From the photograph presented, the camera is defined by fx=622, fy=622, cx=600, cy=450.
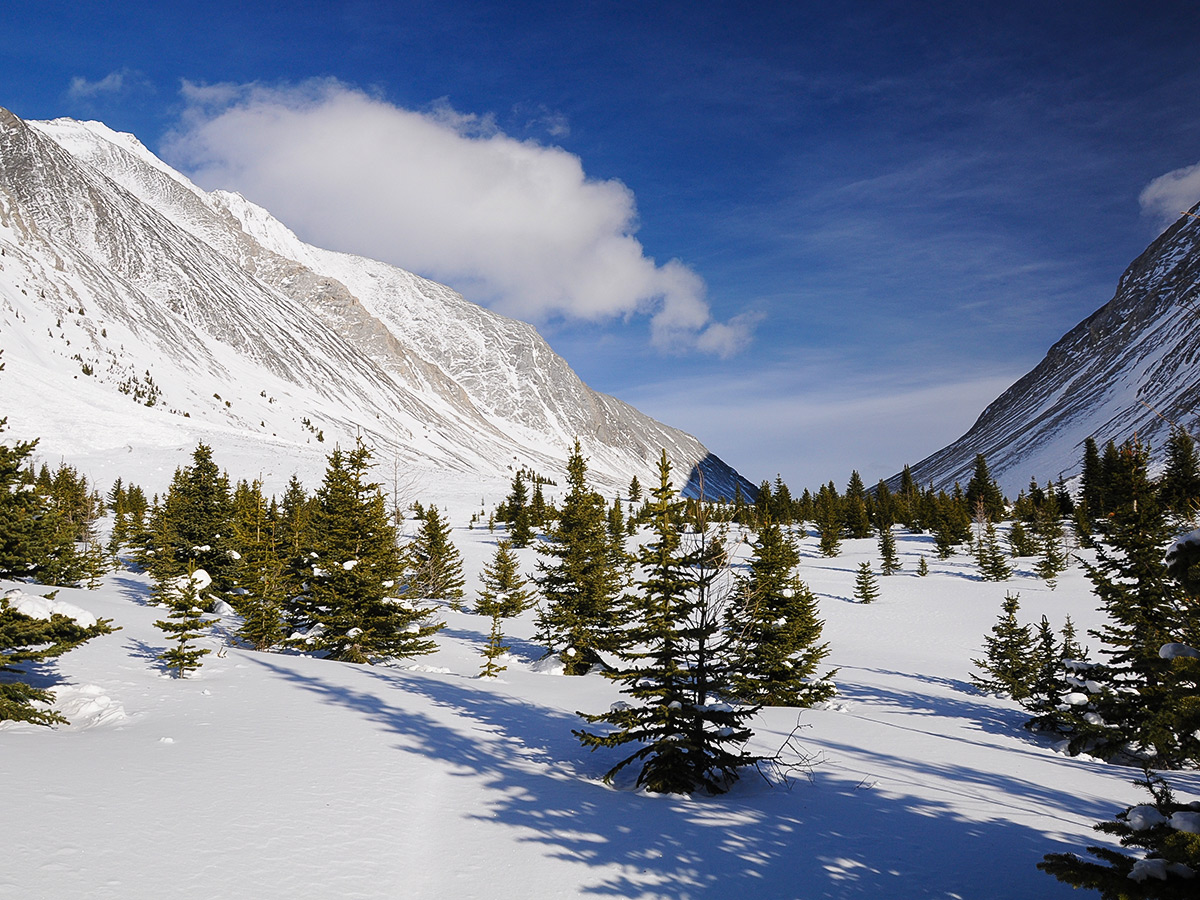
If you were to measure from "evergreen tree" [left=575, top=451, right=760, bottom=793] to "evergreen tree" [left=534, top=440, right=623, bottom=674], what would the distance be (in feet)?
37.7

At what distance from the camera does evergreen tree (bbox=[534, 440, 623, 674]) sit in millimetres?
21438

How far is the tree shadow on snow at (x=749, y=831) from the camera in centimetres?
598

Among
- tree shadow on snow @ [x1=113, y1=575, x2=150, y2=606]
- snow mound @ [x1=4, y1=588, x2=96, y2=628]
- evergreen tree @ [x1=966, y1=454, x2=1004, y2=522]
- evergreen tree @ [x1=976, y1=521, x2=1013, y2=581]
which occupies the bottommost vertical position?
tree shadow on snow @ [x1=113, y1=575, x2=150, y2=606]

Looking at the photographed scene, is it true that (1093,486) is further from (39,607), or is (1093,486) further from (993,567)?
(39,607)

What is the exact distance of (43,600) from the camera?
30.6 ft

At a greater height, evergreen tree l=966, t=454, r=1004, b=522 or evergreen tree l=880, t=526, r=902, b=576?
evergreen tree l=966, t=454, r=1004, b=522

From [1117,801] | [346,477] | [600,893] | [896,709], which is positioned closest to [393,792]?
[600,893]

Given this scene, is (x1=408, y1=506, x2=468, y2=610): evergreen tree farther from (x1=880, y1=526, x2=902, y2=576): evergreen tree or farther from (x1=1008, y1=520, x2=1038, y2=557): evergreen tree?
(x1=1008, y1=520, x2=1038, y2=557): evergreen tree

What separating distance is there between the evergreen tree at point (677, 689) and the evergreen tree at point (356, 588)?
39.9 ft

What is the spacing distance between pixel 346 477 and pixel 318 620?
14.9 feet

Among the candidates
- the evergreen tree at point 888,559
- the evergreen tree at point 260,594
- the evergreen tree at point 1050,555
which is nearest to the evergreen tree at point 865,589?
the evergreen tree at point 888,559

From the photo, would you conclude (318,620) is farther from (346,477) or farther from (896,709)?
(896,709)

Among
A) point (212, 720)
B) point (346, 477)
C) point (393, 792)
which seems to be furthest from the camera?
point (346, 477)

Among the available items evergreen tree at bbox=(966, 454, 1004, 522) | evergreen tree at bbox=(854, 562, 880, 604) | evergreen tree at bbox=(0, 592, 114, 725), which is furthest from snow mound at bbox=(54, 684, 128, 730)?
evergreen tree at bbox=(966, 454, 1004, 522)
